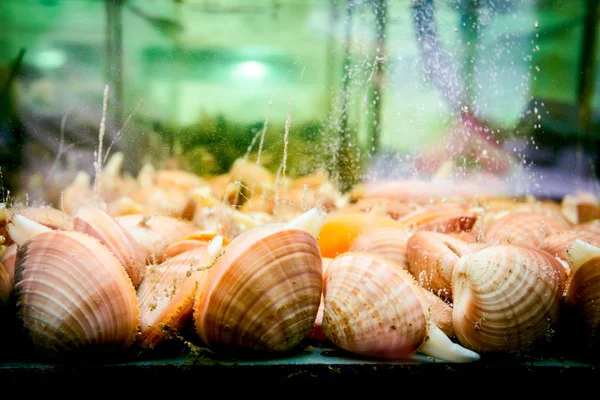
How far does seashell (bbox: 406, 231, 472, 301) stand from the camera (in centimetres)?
121

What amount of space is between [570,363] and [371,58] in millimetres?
1848

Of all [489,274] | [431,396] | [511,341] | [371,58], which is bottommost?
[431,396]

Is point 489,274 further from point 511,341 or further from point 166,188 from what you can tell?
point 166,188

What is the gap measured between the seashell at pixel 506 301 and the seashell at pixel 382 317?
8 cm

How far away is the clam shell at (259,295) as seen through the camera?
0.93 meters

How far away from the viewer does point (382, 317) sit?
948mm

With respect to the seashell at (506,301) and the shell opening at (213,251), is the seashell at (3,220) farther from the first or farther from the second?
the seashell at (506,301)

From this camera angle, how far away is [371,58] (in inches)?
94.3

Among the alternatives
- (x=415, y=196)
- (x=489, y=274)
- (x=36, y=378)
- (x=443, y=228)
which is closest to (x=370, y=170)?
(x=415, y=196)

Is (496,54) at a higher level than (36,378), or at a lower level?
higher

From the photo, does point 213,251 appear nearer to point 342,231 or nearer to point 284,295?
point 284,295

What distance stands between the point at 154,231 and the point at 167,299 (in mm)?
507

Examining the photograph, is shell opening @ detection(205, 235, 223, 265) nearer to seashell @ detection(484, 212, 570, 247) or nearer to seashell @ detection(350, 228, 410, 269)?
seashell @ detection(350, 228, 410, 269)

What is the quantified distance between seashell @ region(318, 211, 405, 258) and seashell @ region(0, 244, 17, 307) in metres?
0.94
